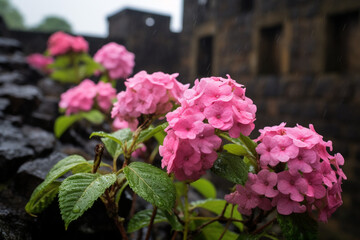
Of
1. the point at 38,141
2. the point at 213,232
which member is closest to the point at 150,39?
the point at 38,141

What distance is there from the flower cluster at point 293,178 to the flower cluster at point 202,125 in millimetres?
93

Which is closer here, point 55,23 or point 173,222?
point 173,222

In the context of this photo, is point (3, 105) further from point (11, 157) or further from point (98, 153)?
point (98, 153)

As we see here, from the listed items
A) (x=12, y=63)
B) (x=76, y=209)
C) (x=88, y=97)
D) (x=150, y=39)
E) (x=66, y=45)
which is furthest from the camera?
(x=150, y=39)

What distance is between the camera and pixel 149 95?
1.09 metres

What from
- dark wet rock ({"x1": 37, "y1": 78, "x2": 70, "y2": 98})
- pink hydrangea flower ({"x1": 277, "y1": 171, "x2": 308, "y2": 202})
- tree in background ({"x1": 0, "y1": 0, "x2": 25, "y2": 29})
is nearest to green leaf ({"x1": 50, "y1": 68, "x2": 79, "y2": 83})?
dark wet rock ({"x1": 37, "y1": 78, "x2": 70, "y2": 98})

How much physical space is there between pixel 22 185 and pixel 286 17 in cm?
499

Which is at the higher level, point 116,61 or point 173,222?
point 116,61

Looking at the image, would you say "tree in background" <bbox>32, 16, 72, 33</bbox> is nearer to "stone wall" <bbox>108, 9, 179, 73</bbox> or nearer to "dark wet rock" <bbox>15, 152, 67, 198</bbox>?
"stone wall" <bbox>108, 9, 179, 73</bbox>

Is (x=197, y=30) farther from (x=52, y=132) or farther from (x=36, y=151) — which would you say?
(x=36, y=151)

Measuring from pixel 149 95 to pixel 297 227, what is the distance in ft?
1.87

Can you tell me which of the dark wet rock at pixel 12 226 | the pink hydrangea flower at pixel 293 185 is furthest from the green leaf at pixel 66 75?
the pink hydrangea flower at pixel 293 185

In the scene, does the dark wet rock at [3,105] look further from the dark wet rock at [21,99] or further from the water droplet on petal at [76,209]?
the water droplet on petal at [76,209]

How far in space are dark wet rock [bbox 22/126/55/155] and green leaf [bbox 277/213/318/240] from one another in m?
1.26
